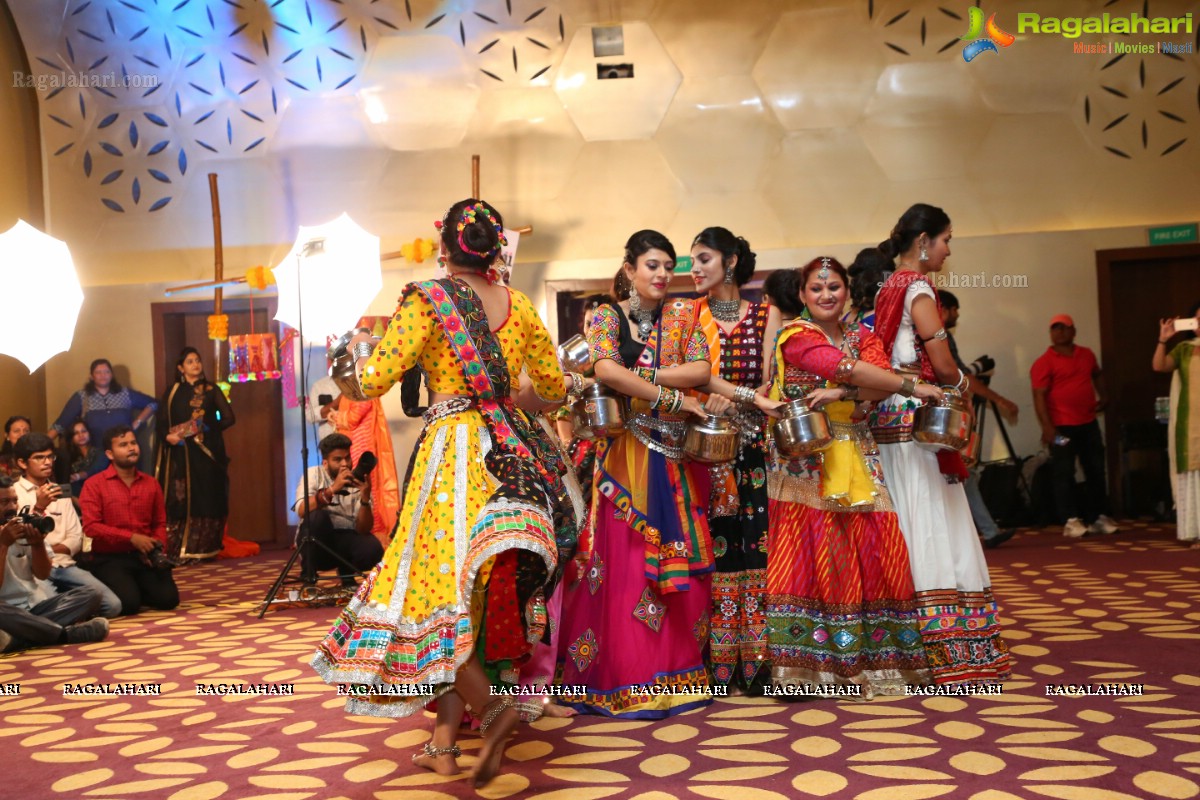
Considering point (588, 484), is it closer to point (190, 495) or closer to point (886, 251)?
point (886, 251)

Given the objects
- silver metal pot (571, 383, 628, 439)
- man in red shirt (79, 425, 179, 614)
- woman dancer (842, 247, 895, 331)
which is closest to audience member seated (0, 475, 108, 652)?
man in red shirt (79, 425, 179, 614)

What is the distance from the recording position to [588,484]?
13.4 feet

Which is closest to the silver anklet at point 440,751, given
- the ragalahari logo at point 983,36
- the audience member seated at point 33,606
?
the audience member seated at point 33,606

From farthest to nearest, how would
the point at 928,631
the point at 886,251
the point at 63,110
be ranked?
the point at 63,110 → the point at 886,251 → the point at 928,631

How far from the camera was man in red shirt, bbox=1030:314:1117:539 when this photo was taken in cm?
800

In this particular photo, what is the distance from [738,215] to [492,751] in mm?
6617

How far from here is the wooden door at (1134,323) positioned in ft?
28.3

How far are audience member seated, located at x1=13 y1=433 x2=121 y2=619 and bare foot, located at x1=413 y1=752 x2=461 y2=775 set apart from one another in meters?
2.75

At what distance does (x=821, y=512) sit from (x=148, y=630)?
3486 mm

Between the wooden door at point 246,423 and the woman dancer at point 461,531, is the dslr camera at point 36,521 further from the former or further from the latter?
the wooden door at point 246,423

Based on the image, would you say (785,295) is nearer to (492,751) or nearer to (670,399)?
(670,399)

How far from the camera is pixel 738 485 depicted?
3898 millimetres

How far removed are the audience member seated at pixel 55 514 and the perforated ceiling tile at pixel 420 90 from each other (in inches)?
168

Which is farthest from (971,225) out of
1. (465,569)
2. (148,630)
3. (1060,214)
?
(465,569)
